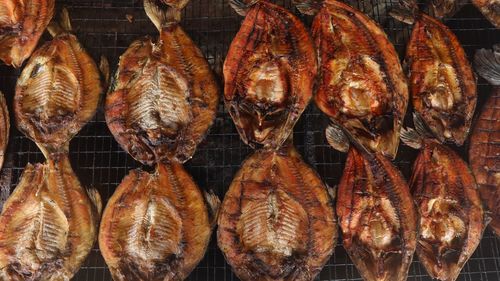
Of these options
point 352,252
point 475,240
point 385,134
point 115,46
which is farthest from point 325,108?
point 115,46

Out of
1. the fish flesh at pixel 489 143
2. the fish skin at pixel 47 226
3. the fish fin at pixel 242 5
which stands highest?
the fish fin at pixel 242 5

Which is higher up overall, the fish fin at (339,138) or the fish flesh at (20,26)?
the fish flesh at (20,26)

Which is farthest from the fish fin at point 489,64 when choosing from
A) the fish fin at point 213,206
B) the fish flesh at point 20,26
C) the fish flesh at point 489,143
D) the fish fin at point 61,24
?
the fish flesh at point 20,26

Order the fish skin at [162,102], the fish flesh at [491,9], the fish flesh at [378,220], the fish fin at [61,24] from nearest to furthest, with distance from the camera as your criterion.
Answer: the fish flesh at [378,220]
the fish skin at [162,102]
the fish fin at [61,24]
the fish flesh at [491,9]

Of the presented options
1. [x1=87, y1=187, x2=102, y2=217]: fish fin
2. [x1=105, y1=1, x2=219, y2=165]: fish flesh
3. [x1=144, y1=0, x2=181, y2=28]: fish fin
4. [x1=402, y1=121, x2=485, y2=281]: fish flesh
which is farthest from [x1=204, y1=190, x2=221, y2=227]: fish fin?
[x1=402, y1=121, x2=485, y2=281]: fish flesh

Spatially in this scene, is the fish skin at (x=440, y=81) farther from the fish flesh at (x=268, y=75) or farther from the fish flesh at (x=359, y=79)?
the fish flesh at (x=268, y=75)
